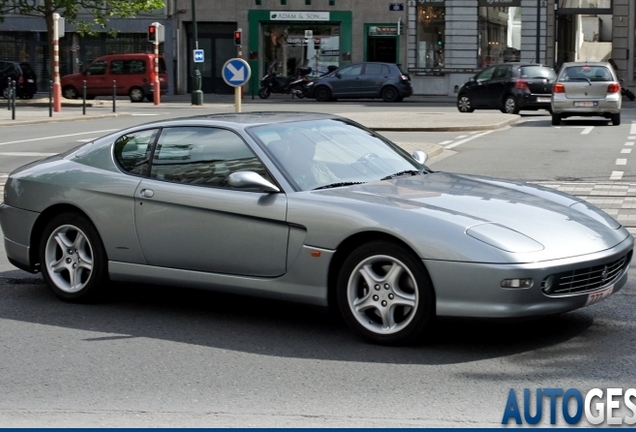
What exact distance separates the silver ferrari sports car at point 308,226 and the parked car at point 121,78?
119 feet

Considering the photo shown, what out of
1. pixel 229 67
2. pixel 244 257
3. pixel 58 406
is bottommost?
pixel 58 406

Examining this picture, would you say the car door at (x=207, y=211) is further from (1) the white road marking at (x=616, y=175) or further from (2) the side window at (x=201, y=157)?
(1) the white road marking at (x=616, y=175)

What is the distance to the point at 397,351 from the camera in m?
6.17

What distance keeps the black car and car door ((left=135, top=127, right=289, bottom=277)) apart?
25333 mm

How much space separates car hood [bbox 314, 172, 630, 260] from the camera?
6.07 metres

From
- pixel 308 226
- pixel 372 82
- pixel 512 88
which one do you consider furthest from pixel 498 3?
pixel 308 226

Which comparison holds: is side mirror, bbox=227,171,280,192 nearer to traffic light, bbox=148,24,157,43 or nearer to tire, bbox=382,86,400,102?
traffic light, bbox=148,24,157,43

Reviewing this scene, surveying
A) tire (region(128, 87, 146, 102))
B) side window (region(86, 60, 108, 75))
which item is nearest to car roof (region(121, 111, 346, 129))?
tire (region(128, 87, 146, 102))

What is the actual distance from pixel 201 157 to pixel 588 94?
20748 millimetres

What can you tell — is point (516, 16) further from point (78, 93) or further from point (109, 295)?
point (109, 295)

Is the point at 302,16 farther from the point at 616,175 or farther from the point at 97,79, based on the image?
the point at 616,175

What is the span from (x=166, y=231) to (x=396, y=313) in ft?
5.48

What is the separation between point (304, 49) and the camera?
5025 cm

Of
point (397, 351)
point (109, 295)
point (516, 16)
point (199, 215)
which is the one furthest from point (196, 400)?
point (516, 16)
